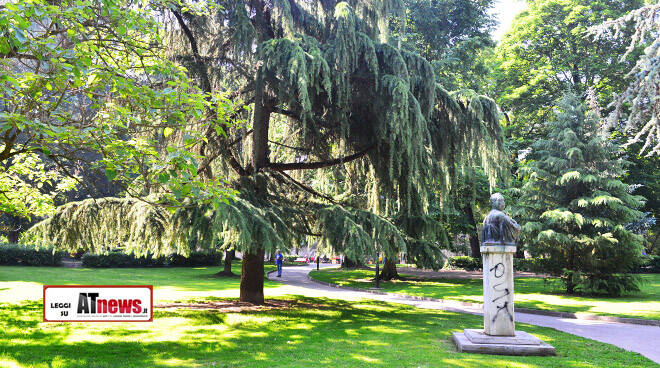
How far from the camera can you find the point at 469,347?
7.12m

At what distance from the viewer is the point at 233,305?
11.7 meters

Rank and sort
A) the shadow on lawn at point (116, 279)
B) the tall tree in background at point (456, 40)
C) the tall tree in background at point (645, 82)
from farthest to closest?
the tall tree in background at point (456, 40) < the shadow on lawn at point (116, 279) < the tall tree in background at point (645, 82)

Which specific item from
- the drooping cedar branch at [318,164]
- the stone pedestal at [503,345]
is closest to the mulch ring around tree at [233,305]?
the drooping cedar branch at [318,164]

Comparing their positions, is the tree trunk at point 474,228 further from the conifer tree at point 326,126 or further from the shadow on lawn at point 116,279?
the conifer tree at point 326,126

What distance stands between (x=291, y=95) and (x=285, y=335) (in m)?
4.68

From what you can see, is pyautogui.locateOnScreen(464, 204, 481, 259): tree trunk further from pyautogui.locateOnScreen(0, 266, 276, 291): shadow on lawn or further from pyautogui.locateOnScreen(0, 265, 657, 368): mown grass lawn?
pyautogui.locateOnScreen(0, 265, 657, 368): mown grass lawn

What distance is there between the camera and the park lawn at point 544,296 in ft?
42.1

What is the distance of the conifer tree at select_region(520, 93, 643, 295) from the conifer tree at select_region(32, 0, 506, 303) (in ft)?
23.4

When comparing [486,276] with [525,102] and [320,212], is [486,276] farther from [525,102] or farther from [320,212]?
[525,102]

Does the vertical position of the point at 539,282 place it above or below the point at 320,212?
below

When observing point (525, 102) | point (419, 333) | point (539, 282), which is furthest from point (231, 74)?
point (525, 102)

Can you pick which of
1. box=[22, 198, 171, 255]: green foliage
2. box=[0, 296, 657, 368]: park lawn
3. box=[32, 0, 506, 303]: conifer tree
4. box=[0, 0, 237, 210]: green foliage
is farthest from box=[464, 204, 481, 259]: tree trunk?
box=[0, 0, 237, 210]: green foliage

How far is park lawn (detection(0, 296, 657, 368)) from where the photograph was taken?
20.6 feet

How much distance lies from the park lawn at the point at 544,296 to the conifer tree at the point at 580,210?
914 mm
